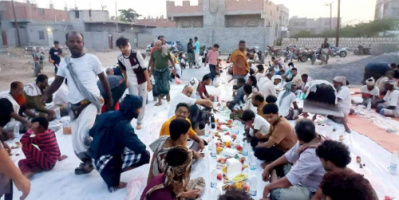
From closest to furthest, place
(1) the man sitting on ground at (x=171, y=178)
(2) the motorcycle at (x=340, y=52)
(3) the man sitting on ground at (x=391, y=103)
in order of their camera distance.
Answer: (1) the man sitting on ground at (x=171, y=178)
(3) the man sitting on ground at (x=391, y=103)
(2) the motorcycle at (x=340, y=52)

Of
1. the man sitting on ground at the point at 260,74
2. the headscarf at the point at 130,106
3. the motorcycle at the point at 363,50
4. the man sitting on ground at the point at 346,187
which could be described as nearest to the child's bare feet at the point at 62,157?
the headscarf at the point at 130,106

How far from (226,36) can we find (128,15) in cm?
3069

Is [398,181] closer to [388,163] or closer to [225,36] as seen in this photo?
[388,163]

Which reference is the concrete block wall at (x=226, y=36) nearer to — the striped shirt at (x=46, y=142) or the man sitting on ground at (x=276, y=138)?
the man sitting on ground at (x=276, y=138)

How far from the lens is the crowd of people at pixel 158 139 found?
210cm

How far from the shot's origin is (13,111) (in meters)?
4.72

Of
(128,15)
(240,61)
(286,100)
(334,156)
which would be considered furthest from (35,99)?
(128,15)

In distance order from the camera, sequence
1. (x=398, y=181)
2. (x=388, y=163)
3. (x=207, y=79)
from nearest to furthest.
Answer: (x=398, y=181) → (x=388, y=163) → (x=207, y=79)

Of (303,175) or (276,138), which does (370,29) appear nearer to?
(276,138)

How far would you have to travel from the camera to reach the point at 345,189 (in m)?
1.63

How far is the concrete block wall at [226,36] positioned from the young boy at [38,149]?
21.2 metres

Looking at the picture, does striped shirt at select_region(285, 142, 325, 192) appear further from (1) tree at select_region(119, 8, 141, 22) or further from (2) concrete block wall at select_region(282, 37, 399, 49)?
(1) tree at select_region(119, 8, 141, 22)

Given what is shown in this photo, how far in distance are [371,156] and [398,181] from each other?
0.81 meters

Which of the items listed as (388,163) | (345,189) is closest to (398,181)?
(388,163)
